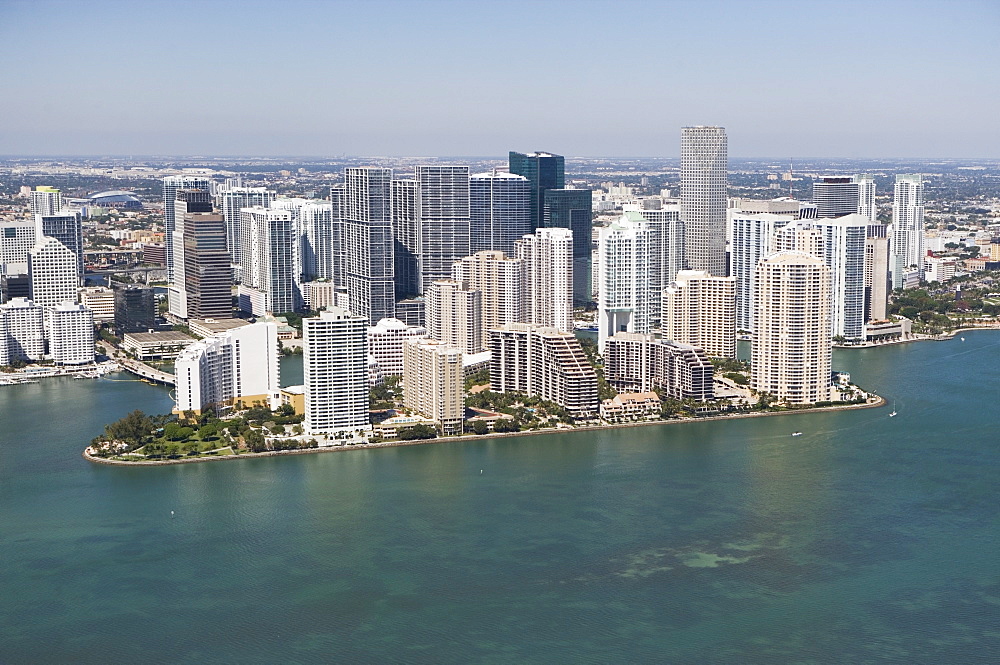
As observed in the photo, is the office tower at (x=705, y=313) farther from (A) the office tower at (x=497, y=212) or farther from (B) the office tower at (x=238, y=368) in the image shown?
(B) the office tower at (x=238, y=368)

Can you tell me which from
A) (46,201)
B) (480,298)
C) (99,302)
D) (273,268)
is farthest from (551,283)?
(46,201)

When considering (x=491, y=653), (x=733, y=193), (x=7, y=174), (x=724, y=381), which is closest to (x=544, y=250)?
(x=724, y=381)

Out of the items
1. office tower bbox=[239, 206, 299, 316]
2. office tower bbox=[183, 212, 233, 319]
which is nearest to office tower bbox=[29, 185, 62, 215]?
office tower bbox=[239, 206, 299, 316]

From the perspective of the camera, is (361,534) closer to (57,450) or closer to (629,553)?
(629,553)

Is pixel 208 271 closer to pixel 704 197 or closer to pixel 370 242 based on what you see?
pixel 370 242

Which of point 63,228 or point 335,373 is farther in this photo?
point 63,228

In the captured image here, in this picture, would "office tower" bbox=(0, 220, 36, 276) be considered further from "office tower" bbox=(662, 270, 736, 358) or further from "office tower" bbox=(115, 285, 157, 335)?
"office tower" bbox=(662, 270, 736, 358)

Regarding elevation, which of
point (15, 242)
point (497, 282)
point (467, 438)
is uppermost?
point (15, 242)

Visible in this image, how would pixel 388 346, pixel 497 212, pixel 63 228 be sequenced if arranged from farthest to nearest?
1. pixel 63 228
2. pixel 497 212
3. pixel 388 346
